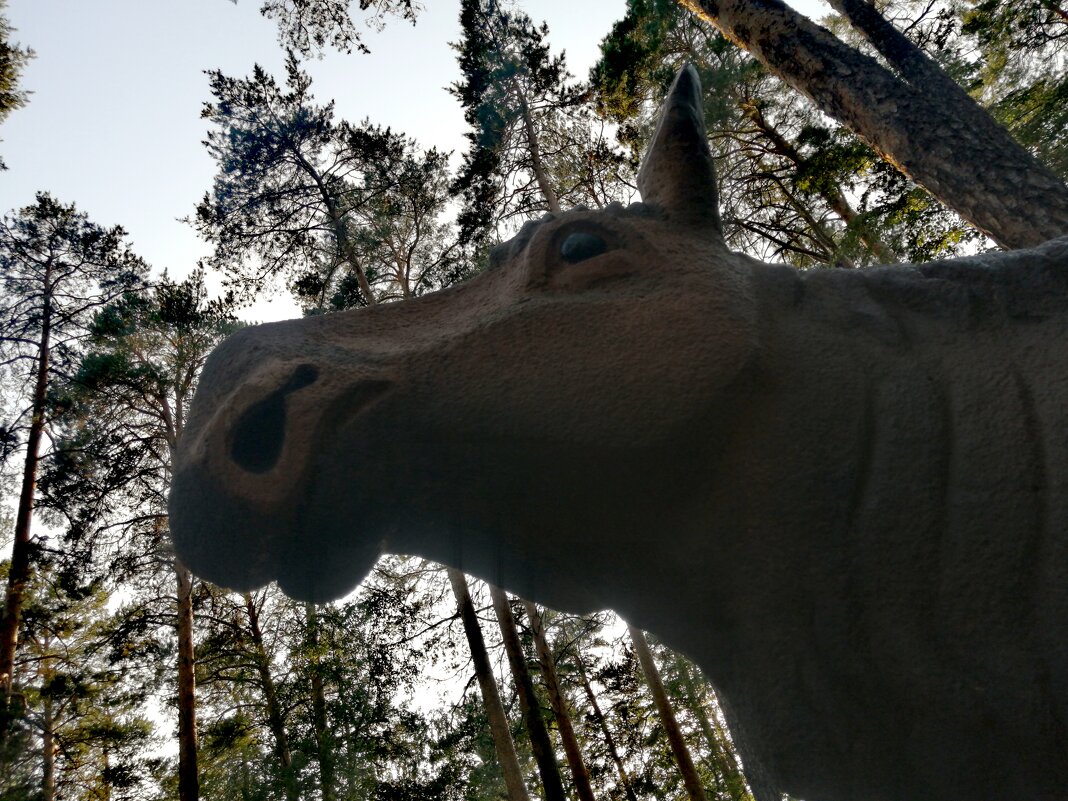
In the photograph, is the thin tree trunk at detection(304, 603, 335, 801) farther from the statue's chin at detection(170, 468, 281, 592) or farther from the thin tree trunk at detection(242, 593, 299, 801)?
the statue's chin at detection(170, 468, 281, 592)

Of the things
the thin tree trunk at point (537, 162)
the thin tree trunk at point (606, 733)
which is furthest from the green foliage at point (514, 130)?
the thin tree trunk at point (606, 733)

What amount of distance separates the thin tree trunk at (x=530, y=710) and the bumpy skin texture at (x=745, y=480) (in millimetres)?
7381

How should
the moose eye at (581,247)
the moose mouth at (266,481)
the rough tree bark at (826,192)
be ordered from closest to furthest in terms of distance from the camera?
the moose mouth at (266,481) < the moose eye at (581,247) < the rough tree bark at (826,192)

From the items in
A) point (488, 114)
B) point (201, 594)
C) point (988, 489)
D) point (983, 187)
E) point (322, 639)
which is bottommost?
point (988, 489)

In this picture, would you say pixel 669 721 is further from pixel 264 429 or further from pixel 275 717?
pixel 264 429

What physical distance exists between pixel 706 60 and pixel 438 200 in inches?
185

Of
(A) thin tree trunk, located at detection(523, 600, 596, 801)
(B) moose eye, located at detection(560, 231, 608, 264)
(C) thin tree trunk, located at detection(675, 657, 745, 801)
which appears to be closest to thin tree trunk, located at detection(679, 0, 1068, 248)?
(B) moose eye, located at detection(560, 231, 608, 264)

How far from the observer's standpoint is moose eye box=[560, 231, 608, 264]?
1.52 metres

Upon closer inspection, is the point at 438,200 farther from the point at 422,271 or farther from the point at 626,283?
the point at 626,283

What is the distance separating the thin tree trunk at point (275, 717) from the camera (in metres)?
8.91

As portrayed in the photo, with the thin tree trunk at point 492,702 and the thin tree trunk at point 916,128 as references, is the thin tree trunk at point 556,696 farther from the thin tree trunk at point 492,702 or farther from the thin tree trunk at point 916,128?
the thin tree trunk at point 916,128

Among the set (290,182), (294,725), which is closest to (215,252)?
(290,182)

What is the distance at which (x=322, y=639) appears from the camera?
10.2 metres

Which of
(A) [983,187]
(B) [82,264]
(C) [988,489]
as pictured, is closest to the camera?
(C) [988,489]
